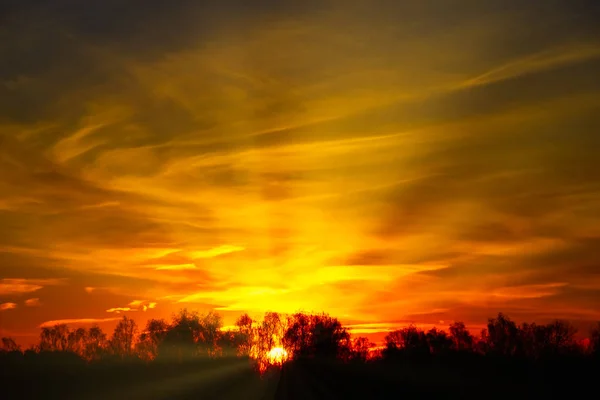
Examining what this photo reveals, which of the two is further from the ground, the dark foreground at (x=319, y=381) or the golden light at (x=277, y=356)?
the golden light at (x=277, y=356)

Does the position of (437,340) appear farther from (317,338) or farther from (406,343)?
(317,338)

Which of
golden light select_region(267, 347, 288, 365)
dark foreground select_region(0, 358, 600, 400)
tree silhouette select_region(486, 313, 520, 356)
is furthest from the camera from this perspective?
golden light select_region(267, 347, 288, 365)

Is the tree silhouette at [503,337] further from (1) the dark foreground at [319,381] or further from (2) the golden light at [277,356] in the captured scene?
(2) the golden light at [277,356]

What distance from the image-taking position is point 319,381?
167 ft

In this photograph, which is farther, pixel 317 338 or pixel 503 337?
pixel 317 338

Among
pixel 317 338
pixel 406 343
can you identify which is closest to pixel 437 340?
pixel 406 343

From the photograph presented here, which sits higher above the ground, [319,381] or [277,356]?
[277,356]

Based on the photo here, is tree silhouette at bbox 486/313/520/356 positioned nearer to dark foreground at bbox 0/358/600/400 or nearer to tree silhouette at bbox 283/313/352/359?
dark foreground at bbox 0/358/600/400

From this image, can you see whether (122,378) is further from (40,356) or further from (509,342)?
(509,342)

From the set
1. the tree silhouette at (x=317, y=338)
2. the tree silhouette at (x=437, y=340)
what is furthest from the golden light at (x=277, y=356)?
the tree silhouette at (x=437, y=340)

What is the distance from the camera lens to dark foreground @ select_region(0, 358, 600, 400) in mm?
36875

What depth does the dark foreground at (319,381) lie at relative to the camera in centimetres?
3688

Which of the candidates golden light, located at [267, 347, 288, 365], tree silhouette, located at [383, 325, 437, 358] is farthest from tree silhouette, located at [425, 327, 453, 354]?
golden light, located at [267, 347, 288, 365]

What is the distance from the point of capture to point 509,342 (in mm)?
57500
